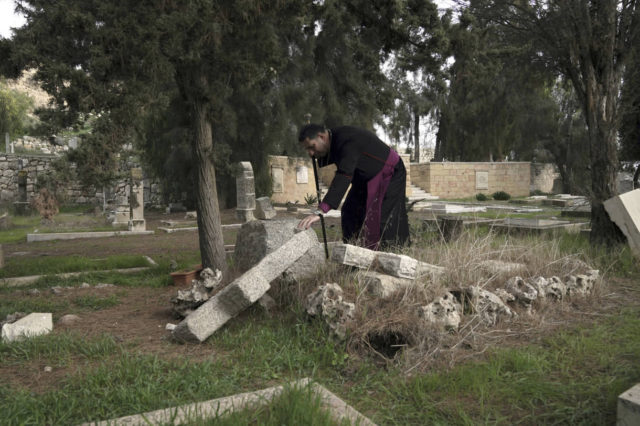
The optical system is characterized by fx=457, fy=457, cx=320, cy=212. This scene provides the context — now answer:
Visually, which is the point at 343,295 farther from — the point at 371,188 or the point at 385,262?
the point at 371,188

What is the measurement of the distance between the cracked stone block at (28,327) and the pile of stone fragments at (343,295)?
3.39ft

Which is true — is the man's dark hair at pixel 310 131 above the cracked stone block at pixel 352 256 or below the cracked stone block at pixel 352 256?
above

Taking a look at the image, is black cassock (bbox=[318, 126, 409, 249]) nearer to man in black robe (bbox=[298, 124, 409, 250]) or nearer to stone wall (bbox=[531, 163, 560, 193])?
man in black robe (bbox=[298, 124, 409, 250])

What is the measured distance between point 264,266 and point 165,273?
11.2 feet

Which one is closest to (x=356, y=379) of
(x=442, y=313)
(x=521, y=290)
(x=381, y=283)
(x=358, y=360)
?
(x=358, y=360)

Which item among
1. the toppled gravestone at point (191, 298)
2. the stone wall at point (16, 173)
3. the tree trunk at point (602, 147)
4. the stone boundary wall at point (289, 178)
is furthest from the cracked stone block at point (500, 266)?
the stone wall at point (16, 173)

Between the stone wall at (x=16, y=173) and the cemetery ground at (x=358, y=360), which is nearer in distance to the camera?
the cemetery ground at (x=358, y=360)

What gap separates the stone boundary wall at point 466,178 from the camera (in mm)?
25531

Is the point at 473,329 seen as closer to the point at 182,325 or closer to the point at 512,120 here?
the point at 182,325

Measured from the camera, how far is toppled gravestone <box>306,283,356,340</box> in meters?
3.29

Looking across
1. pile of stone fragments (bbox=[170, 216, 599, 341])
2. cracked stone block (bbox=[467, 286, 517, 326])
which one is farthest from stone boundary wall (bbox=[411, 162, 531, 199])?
cracked stone block (bbox=[467, 286, 517, 326])

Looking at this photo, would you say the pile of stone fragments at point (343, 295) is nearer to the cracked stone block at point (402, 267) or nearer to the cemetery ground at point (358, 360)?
the cracked stone block at point (402, 267)

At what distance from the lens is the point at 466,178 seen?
25.8m

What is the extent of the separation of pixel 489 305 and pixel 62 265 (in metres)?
6.07
